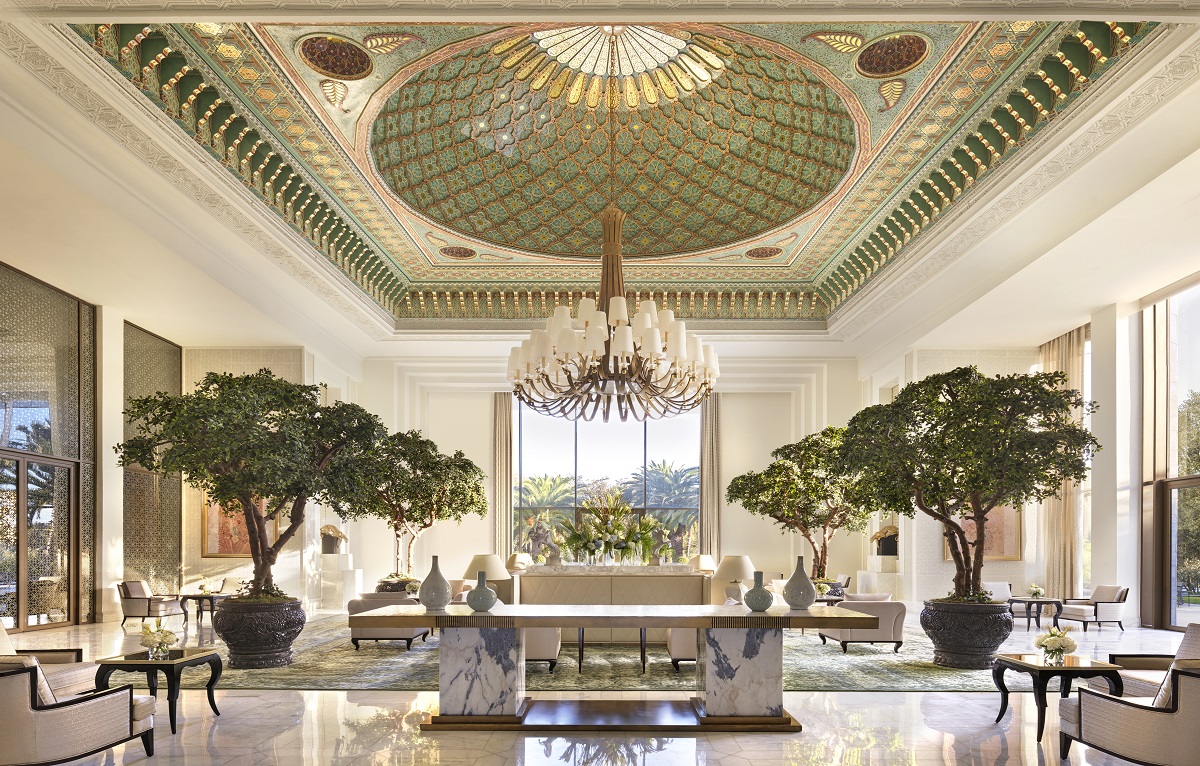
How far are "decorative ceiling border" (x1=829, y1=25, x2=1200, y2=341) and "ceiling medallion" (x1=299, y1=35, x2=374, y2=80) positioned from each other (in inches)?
239

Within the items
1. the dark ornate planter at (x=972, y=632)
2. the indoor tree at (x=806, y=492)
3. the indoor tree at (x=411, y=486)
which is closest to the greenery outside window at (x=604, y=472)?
the indoor tree at (x=411, y=486)

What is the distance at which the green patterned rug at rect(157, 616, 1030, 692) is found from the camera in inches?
323

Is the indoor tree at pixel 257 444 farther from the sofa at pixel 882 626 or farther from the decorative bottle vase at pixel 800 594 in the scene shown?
the sofa at pixel 882 626

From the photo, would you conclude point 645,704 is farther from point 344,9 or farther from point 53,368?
point 53,368

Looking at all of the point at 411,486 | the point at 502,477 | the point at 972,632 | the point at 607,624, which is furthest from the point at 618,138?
the point at 502,477

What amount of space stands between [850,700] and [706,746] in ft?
6.69

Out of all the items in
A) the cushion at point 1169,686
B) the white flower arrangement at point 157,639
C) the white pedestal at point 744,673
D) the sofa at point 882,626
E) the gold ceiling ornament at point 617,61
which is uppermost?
the gold ceiling ornament at point 617,61

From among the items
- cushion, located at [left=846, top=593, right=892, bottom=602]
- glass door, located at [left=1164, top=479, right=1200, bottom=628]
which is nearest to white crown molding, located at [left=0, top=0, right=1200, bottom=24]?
cushion, located at [left=846, top=593, right=892, bottom=602]

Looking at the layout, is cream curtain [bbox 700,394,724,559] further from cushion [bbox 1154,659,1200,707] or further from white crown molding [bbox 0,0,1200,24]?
cushion [bbox 1154,659,1200,707]

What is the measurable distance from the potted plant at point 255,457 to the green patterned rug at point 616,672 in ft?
1.53

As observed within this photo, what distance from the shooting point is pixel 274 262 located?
12.1 m

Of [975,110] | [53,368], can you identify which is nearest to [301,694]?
[53,368]

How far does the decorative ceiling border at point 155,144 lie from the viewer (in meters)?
6.91

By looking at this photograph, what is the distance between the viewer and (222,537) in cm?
1664
